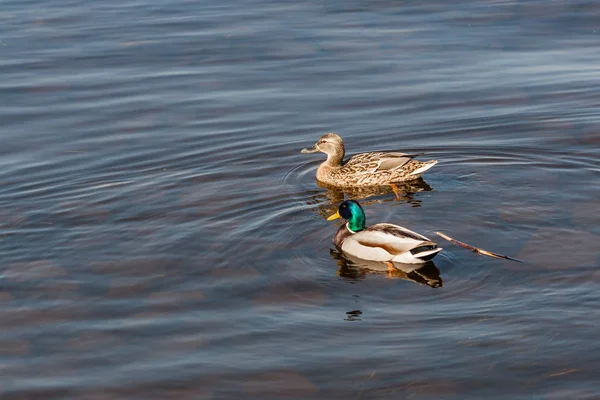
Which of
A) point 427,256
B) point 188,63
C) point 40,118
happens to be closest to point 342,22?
point 188,63

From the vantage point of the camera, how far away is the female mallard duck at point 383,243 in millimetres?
10531

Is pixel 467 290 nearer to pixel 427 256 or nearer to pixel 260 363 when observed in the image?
pixel 427 256

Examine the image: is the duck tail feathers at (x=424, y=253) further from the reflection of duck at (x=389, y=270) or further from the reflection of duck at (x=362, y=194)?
the reflection of duck at (x=362, y=194)

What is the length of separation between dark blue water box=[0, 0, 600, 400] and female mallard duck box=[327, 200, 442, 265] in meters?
0.24

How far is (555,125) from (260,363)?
7606 millimetres

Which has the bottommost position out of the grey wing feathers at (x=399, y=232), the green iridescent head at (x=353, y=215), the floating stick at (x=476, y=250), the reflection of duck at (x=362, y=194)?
the reflection of duck at (x=362, y=194)

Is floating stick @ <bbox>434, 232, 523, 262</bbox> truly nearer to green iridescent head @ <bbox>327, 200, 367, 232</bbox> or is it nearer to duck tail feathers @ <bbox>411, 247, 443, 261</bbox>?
duck tail feathers @ <bbox>411, 247, 443, 261</bbox>

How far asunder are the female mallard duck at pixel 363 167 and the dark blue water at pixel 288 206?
0.25 metres

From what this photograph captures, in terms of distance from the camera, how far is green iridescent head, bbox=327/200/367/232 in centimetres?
1150

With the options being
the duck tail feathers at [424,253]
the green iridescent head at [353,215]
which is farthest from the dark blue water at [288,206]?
the green iridescent head at [353,215]

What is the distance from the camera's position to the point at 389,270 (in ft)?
35.3

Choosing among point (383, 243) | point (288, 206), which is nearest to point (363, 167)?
point (288, 206)

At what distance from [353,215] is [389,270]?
1.03 meters

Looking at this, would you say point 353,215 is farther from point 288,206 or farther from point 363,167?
point 363,167
